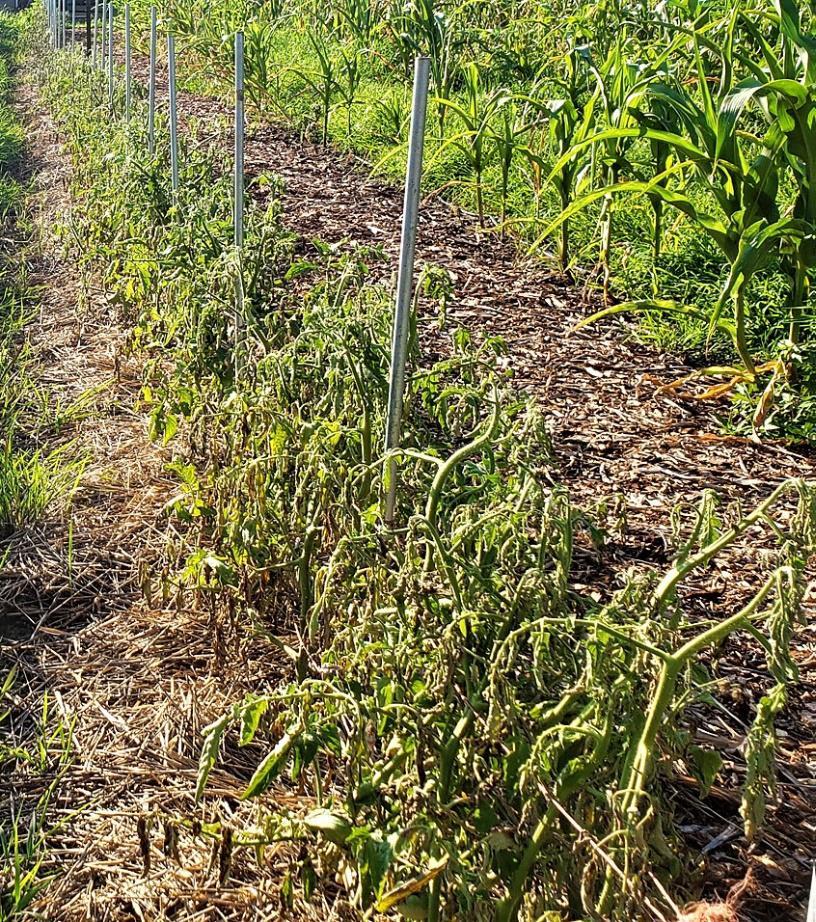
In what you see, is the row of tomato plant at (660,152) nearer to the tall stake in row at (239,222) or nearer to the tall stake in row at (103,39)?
the tall stake in row at (239,222)

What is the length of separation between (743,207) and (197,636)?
1.86 m

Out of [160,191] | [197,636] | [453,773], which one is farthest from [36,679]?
Answer: [160,191]

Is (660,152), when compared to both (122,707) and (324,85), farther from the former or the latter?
(324,85)

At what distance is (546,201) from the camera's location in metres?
4.40

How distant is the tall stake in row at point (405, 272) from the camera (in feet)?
6.28

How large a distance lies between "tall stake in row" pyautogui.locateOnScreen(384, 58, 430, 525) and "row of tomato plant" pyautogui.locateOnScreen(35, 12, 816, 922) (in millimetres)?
66

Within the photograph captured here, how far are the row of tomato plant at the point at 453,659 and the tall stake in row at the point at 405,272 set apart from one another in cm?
7

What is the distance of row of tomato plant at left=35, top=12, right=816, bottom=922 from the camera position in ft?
4.51

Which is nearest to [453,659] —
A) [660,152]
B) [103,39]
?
[660,152]

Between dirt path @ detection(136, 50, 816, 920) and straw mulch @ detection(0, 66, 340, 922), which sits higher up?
dirt path @ detection(136, 50, 816, 920)

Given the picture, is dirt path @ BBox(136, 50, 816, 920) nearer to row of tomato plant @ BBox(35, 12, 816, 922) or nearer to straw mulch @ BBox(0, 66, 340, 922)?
row of tomato plant @ BBox(35, 12, 816, 922)

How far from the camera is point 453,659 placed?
1.47 metres

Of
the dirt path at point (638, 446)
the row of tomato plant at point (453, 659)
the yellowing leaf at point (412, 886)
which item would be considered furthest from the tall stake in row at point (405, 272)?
the yellowing leaf at point (412, 886)

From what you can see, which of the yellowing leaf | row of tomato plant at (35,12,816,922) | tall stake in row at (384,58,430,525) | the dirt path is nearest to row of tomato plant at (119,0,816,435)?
the dirt path
